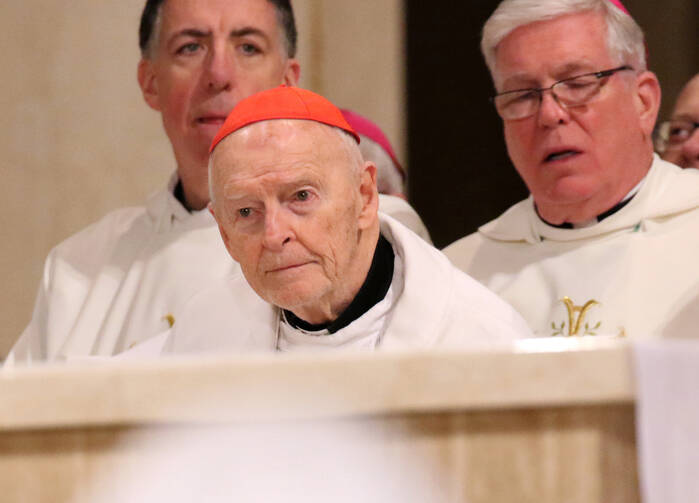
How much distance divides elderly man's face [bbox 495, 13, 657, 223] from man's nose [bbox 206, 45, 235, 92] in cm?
98

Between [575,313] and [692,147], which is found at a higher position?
[692,147]

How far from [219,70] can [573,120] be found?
1.28 m

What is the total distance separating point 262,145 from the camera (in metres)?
2.57

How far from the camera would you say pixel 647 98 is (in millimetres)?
3521

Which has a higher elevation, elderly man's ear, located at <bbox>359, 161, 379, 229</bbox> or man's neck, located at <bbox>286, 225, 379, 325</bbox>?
elderly man's ear, located at <bbox>359, 161, 379, 229</bbox>

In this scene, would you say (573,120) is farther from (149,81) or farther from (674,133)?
(149,81)

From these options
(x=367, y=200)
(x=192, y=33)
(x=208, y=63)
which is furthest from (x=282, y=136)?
(x=192, y=33)

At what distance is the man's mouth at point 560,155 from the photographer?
340 cm

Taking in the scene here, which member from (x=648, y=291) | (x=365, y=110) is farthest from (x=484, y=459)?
(x=365, y=110)

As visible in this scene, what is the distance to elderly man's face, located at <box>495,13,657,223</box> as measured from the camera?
3.36 m

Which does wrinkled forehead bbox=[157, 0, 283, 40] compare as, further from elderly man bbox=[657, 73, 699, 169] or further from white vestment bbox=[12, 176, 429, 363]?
elderly man bbox=[657, 73, 699, 169]

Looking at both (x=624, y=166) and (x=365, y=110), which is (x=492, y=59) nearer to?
(x=624, y=166)

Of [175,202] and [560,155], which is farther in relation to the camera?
[175,202]

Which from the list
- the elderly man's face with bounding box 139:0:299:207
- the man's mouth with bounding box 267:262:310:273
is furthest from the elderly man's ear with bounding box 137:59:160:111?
the man's mouth with bounding box 267:262:310:273
